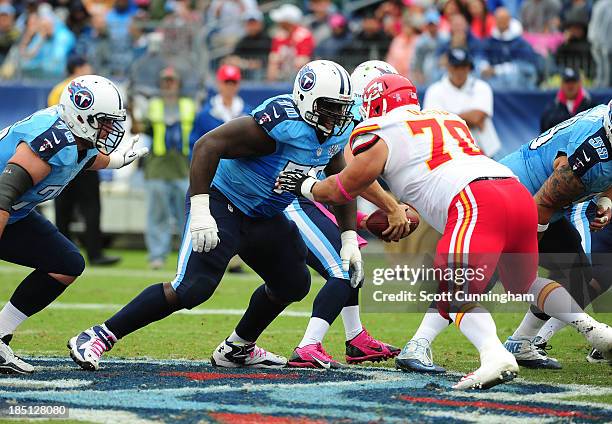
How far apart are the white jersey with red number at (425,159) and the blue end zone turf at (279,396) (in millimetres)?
950

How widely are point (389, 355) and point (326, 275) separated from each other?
1.98 ft

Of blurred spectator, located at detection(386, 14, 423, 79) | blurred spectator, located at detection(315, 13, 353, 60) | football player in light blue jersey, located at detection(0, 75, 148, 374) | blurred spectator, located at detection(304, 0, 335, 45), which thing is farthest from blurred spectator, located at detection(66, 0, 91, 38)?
football player in light blue jersey, located at detection(0, 75, 148, 374)

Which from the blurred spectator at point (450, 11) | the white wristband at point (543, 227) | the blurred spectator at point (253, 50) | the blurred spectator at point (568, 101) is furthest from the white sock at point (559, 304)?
the blurred spectator at point (253, 50)

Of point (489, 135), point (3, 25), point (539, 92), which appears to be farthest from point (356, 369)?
point (3, 25)

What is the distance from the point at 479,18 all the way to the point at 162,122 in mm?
4363

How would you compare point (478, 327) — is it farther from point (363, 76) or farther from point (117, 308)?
point (117, 308)

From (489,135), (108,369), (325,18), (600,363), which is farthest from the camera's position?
(325,18)

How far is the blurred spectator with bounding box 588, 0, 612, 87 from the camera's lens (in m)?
13.3

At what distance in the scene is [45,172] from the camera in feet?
19.2

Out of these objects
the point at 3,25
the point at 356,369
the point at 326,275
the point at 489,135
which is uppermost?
the point at 3,25

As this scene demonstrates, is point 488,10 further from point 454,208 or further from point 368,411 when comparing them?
point 368,411

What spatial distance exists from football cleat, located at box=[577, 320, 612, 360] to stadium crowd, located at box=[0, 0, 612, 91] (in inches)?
304

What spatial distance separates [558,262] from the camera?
6613 millimetres

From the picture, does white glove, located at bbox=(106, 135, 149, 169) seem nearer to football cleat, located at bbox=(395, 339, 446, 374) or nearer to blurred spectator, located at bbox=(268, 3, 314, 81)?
football cleat, located at bbox=(395, 339, 446, 374)
